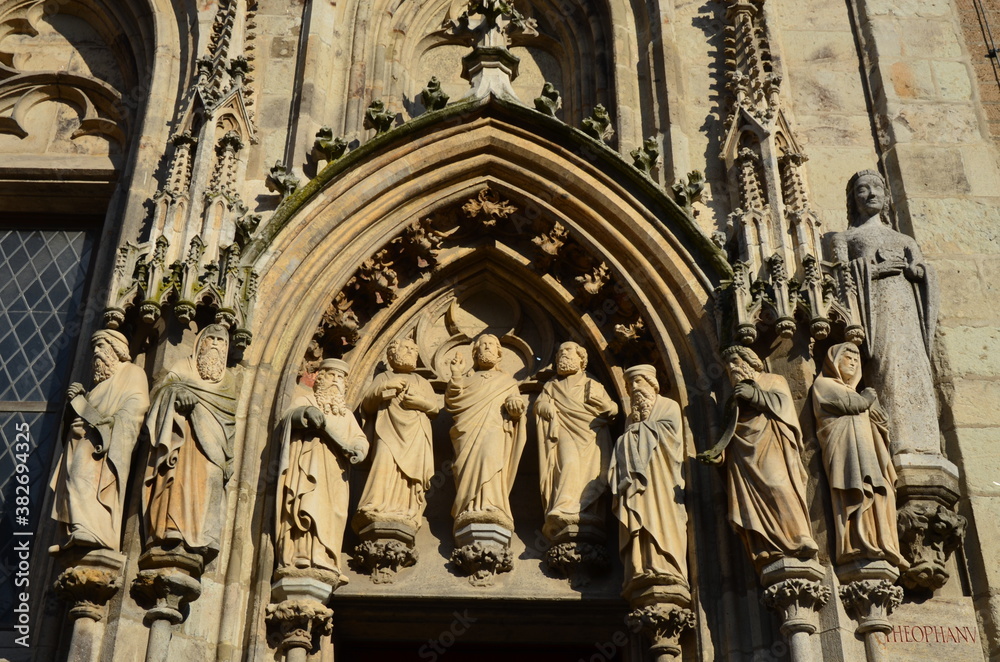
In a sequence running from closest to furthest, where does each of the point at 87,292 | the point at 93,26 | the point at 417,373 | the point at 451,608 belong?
the point at 451,608, the point at 417,373, the point at 87,292, the point at 93,26

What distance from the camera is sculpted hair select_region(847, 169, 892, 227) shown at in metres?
9.88

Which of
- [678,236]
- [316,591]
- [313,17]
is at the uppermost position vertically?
[313,17]

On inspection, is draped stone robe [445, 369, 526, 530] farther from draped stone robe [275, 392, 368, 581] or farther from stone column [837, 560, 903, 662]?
stone column [837, 560, 903, 662]

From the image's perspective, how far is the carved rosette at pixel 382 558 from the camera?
29.2ft

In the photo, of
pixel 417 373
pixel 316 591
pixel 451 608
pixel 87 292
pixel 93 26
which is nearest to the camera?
pixel 316 591

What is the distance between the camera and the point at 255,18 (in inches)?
436

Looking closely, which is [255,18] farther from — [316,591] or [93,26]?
[316,591]

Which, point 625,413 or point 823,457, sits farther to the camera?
point 625,413

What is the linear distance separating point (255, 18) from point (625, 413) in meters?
4.50

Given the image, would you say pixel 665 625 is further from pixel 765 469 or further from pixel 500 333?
pixel 500 333

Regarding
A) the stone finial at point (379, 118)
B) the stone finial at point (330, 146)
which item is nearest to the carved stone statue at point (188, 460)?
the stone finial at point (330, 146)

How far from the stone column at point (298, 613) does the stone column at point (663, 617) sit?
6.30ft

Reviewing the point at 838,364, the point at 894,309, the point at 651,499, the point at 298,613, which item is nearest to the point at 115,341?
the point at 298,613

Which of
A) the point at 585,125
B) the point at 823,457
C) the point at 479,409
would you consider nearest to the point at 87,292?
the point at 479,409
